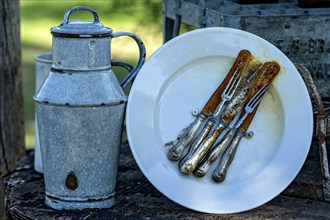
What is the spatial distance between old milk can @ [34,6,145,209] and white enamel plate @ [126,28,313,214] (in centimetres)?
7

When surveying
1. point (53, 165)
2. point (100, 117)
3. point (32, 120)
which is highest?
point (100, 117)

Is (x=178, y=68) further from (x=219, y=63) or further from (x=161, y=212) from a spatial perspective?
(x=161, y=212)

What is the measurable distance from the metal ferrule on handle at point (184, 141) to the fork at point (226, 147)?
0.20ft

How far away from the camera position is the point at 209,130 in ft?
7.28

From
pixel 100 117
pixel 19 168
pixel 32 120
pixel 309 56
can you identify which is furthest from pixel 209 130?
pixel 32 120

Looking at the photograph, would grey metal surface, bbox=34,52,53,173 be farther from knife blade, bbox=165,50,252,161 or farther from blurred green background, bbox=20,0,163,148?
blurred green background, bbox=20,0,163,148

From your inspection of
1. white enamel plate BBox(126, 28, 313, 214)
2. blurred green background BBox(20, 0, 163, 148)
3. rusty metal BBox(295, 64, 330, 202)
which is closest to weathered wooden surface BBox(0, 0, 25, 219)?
blurred green background BBox(20, 0, 163, 148)

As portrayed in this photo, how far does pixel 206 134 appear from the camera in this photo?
7.27ft

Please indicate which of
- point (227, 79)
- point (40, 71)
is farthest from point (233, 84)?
point (40, 71)

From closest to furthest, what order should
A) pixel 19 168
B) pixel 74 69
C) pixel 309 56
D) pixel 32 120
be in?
1. pixel 74 69
2. pixel 309 56
3. pixel 19 168
4. pixel 32 120

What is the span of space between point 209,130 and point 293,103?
22 centimetres

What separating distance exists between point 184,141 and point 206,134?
0.19 ft

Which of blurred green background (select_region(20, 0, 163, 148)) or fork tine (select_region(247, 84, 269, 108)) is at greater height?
fork tine (select_region(247, 84, 269, 108))

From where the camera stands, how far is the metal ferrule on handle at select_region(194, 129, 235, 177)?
2215mm
